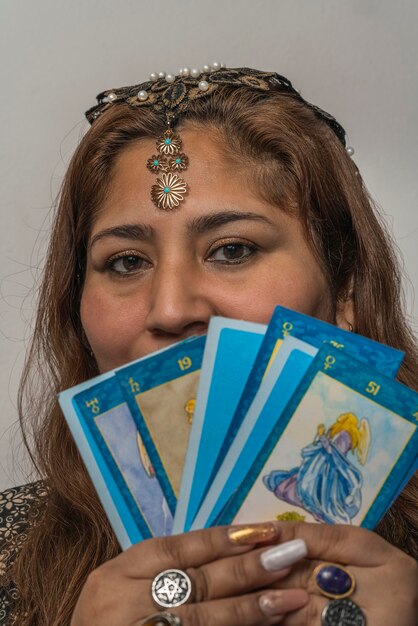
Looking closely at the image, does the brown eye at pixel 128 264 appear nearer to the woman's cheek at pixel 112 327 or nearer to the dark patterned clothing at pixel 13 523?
the woman's cheek at pixel 112 327

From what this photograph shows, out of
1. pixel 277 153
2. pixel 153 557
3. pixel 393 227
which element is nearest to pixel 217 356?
pixel 153 557

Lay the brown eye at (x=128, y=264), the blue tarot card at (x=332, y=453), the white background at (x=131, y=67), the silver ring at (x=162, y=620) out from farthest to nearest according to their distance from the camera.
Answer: the white background at (x=131, y=67), the brown eye at (x=128, y=264), the blue tarot card at (x=332, y=453), the silver ring at (x=162, y=620)

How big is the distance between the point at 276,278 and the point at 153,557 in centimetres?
90

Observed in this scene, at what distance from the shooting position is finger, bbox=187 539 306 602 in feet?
5.61

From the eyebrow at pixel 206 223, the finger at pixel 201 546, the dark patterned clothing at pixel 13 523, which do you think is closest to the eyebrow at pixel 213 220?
the eyebrow at pixel 206 223

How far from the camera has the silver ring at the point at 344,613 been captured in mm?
1730

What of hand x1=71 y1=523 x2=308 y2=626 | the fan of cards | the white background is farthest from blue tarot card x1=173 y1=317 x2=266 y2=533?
the white background

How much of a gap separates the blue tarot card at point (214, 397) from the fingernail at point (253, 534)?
141 mm

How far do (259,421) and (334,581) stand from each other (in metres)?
0.36

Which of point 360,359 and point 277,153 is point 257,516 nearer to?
point 360,359

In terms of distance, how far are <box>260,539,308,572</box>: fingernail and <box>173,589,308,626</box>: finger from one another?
0.21ft

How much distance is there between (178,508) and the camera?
1857mm

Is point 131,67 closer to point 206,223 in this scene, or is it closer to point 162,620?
point 206,223

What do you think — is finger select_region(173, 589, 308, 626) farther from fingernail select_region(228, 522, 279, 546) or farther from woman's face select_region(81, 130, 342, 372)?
woman's face select_region(81, 130, 342, 372)
